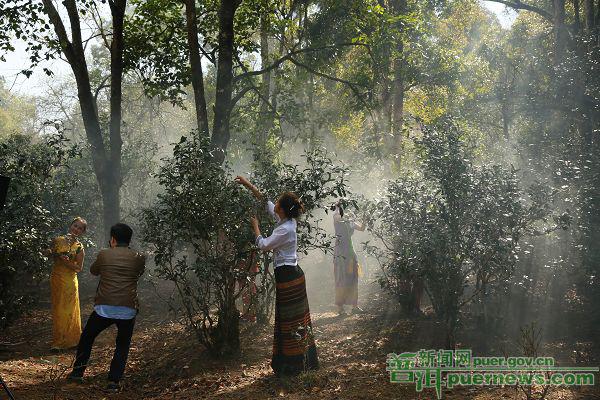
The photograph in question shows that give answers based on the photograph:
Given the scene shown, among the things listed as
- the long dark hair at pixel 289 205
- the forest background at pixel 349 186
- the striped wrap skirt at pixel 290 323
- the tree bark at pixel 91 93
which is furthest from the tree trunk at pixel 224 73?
the striped wrap skirt at pixel 290 323

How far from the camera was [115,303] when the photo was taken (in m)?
5.89

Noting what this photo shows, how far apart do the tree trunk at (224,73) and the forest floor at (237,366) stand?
3447 mm

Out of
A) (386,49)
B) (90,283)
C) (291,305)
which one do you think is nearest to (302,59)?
(386,49)

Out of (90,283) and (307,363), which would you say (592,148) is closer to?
(307,363)

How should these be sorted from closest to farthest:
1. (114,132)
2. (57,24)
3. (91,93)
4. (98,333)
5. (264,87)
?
(98,333) < (57,24) < (91,93) < (114,132) < (264,87)

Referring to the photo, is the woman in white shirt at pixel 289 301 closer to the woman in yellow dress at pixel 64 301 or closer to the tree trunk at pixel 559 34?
the woman in yellow dress at pixel 64 301

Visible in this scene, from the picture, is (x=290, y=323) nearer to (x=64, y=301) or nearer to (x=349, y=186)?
(x=349, y=186)

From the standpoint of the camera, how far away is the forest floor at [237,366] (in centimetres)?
557

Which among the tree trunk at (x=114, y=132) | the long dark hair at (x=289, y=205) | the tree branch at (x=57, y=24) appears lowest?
the long dark hair at (x=289, y=205)

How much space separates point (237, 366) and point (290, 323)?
1175 mm

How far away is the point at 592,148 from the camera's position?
9.60m

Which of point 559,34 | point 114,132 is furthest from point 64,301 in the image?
point 559,34

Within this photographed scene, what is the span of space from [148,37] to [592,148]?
899cm

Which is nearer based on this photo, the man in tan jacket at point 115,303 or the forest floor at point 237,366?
the forest floor at point 237,366
